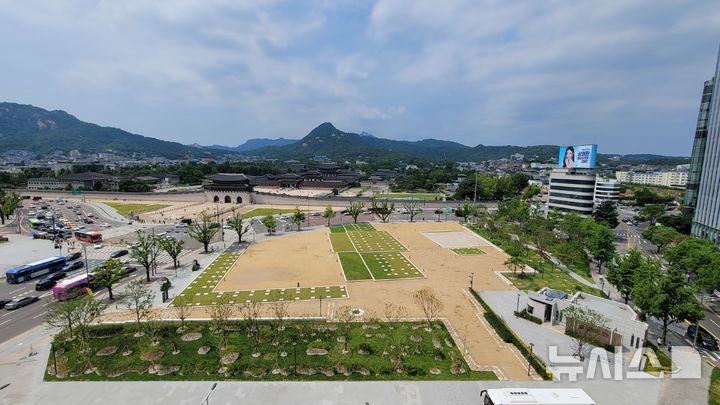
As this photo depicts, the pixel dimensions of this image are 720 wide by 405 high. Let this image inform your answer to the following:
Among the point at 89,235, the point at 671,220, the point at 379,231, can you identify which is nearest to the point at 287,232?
the point at 379,231

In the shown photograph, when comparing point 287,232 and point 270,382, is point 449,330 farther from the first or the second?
Answer: point 287,232

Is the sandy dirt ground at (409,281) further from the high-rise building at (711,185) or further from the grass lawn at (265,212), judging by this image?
the high-rise building at (711,185)

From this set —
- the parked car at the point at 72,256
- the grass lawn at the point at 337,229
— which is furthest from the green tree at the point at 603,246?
the parked car at the point at 72,256

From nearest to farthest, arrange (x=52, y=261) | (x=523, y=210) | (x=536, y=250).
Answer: (x=52, y=261) → (x=536, y=250) → (x=523, y=210)

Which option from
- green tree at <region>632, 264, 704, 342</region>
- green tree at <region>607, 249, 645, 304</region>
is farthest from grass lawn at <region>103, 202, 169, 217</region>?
green tree at <region>632, 264, 704, 342</region>

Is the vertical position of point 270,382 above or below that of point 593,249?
below

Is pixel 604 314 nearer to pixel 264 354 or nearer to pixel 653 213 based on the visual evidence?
pixel 264 354

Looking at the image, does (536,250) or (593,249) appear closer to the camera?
(593,249)

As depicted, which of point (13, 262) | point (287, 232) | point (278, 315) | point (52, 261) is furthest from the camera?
point (287, 232)
